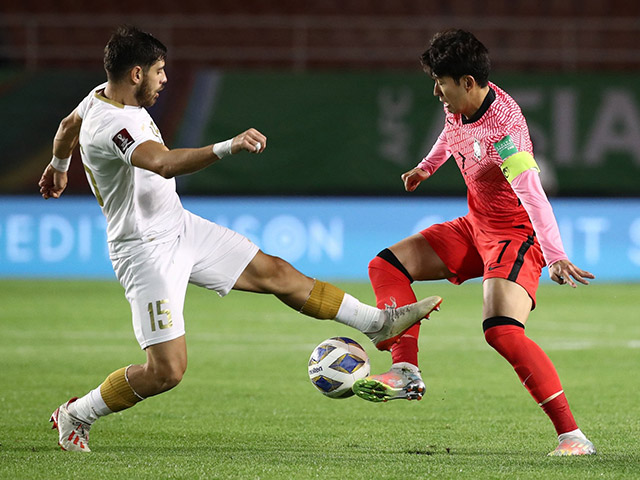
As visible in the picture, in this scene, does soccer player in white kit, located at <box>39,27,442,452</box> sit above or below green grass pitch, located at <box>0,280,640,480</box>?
above

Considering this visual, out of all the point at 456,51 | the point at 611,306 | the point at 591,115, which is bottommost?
the point at 611,306

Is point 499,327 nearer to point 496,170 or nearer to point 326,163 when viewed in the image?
point 496,170

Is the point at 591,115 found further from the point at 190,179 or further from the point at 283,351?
the point at 283,351

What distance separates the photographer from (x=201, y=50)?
61.5 ft

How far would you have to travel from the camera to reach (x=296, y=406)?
6703 mm

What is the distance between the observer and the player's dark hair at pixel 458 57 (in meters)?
5.19

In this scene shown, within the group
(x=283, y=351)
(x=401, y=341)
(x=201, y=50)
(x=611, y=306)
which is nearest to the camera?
(x=401, y=341)

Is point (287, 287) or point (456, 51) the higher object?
point (456, 51)

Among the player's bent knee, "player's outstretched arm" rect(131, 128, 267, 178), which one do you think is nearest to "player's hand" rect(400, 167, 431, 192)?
the player's bent knee

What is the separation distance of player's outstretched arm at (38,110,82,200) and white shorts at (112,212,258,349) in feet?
2.56

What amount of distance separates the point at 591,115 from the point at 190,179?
5826 mm

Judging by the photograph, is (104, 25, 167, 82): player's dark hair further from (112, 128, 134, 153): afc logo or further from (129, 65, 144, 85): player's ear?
(112, 128, 134, 153): afc logo

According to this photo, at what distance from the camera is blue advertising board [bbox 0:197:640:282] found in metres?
15.2

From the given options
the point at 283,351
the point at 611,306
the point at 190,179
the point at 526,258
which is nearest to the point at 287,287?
the point at 526,258
